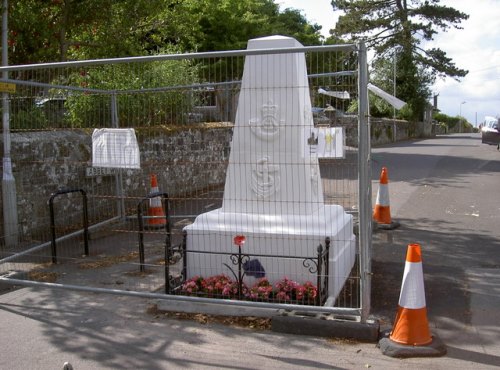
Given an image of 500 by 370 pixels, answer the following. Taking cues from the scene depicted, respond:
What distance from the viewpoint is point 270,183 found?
6023mm

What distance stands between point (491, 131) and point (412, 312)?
27.1 metres

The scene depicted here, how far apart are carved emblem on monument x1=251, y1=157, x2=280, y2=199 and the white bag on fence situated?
131cm

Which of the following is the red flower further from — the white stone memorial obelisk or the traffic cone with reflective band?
the traffic cone with reflective band

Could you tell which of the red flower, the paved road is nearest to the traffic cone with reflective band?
the paved road

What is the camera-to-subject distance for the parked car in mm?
28642

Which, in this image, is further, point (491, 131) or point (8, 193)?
point (491, 131)

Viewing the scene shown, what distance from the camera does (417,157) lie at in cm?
2323

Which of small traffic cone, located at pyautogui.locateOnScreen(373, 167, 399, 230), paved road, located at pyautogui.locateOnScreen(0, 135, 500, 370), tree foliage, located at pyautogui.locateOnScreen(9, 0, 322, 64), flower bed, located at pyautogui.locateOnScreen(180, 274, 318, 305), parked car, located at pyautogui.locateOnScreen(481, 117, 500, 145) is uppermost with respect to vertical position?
tree foliage, located at pyautogui.locateOnScreen(9, 0, 322, 64)

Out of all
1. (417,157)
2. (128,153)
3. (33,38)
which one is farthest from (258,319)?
(417,157)

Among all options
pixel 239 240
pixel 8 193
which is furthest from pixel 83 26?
pixel 239 240

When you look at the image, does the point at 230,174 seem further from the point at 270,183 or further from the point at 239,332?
the point at 239,332

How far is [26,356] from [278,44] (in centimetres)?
389

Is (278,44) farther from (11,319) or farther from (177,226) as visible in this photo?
(177,226)

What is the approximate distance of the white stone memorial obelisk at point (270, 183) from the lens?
5805 mm
